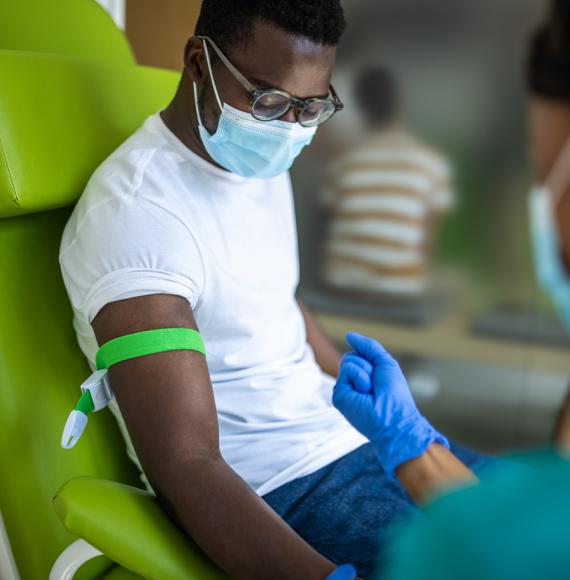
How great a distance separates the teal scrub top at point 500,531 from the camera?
21.6 inches

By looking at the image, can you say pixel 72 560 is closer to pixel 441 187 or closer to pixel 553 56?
pixel 553 56

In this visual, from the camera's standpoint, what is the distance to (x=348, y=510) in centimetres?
121

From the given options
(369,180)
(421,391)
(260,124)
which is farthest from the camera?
(421,391)

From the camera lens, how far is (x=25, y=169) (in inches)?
45.4

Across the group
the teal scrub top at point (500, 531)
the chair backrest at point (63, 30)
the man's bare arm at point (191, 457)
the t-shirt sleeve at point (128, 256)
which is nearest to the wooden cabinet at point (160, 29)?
the chair backrest at point (63, 30)

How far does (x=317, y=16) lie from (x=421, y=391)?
6.57 feet

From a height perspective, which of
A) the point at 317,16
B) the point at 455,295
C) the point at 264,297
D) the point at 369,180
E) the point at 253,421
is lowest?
the point at 455,295

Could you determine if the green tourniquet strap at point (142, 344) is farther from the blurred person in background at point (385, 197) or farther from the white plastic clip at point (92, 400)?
the blurred person in background at point (385, 197)

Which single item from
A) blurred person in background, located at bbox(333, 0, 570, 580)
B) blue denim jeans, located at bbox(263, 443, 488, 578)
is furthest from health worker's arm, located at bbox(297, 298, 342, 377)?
blurred person in background, located at bbox(333, 0, 570, 580)

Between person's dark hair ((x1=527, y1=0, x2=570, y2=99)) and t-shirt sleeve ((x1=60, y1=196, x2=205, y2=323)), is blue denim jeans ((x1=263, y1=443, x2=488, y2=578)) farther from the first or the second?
person's dark hair ((x1=527, y1=0, x2=570, y2=99))

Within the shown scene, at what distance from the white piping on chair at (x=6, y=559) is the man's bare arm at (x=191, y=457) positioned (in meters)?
0.30

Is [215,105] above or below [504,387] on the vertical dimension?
above

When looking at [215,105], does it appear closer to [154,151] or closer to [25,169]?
[154,151]

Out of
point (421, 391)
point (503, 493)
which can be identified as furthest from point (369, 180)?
point (503, 493)
